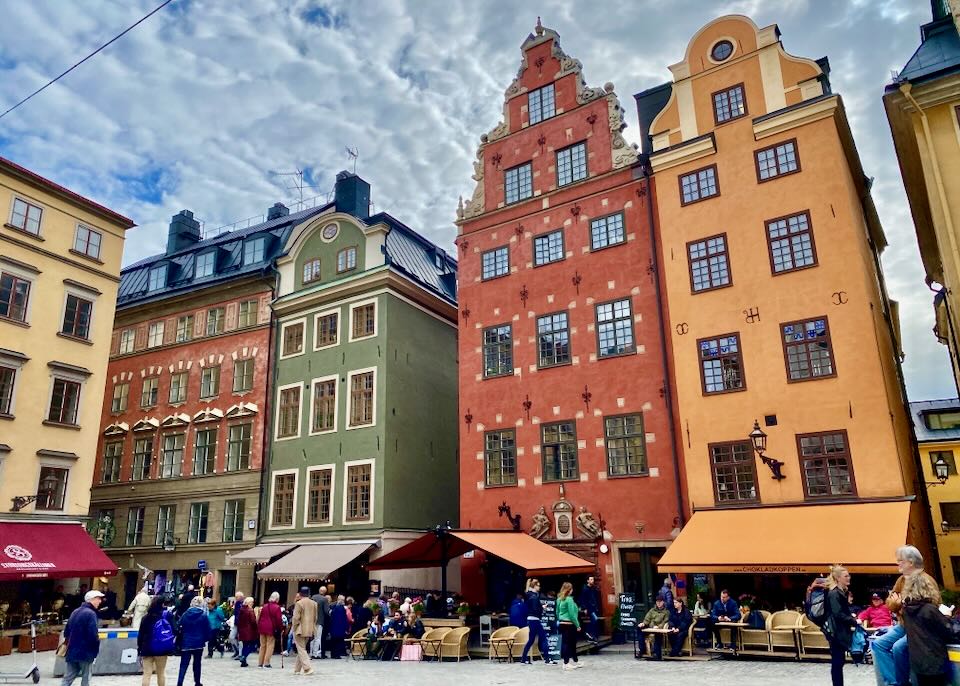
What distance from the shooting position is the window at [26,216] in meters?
26.3

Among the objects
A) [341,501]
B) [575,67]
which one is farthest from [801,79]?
[341,501]

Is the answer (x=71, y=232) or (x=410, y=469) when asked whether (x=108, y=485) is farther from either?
(x=410, y=469)

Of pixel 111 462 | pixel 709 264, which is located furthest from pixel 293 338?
pixel 709 264

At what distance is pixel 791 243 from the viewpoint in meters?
19.8

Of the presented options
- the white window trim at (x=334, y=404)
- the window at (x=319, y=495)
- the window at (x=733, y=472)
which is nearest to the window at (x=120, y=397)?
the white window trim at (x=334, y=404)

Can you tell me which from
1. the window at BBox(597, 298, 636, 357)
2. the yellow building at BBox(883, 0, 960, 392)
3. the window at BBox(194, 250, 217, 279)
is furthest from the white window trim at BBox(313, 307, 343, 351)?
the yellow building at BBox(883, 0, 960, 392)

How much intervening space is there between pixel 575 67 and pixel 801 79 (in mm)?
7922

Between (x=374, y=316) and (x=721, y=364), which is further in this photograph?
(x=374, y=316)

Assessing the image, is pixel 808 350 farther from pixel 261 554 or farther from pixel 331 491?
pixel 261 554

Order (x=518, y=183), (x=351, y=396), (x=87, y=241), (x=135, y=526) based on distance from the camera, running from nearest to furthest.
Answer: (x=518, y=183) < (x=351, y=396) < (x=87, y=241) < (x=135, y=526)

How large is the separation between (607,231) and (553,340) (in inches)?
156

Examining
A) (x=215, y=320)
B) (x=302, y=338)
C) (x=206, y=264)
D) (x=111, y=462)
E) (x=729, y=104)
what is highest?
(x=206, y=264)

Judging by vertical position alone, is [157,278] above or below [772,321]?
above

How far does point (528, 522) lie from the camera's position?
22.3m
